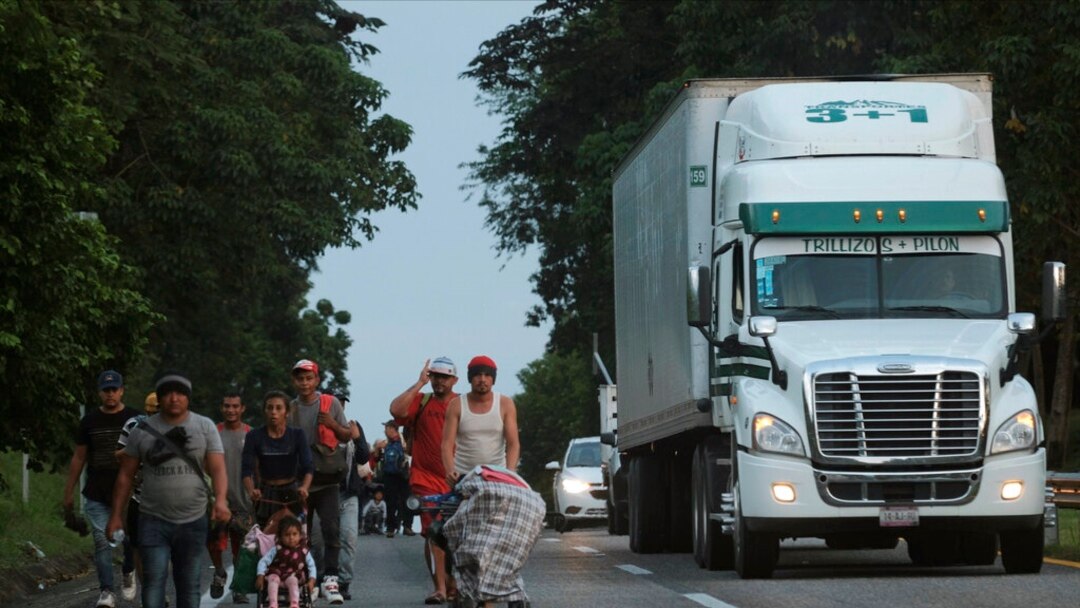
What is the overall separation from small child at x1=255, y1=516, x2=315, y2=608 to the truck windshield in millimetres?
5062

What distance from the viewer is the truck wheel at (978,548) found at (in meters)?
19.7

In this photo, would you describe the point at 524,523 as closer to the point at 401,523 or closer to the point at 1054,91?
the point at 1054,91

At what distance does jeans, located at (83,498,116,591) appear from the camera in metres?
16.9

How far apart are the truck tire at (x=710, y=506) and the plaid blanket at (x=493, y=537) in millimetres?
5956

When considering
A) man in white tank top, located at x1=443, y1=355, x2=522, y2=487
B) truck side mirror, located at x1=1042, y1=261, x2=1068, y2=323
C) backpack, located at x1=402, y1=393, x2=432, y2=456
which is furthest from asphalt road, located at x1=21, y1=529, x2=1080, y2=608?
truck side mirror, located at x1=1042, y1=261, x2=1068, y2=323

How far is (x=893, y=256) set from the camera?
1772 centimetres

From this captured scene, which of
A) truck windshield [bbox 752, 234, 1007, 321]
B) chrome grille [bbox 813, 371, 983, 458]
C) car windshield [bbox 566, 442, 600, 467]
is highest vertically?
car windshield [bbox 566, 442, 600, 467]

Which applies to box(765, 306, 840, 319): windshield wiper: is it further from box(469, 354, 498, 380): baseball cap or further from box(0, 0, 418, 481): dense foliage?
box(0, 0, 418, 481): dense foliage

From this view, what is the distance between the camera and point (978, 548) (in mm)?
19781

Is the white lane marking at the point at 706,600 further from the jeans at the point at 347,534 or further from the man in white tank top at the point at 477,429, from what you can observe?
the jeans at the point at 347,534

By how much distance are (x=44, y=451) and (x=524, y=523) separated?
49.1ft

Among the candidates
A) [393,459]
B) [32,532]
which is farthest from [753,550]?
[393,459]

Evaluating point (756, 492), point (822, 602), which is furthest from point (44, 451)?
point (822, 602)

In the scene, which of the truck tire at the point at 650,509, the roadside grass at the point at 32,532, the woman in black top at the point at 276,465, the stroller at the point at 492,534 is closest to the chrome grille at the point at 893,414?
the woman in black top at the point at 276,465
